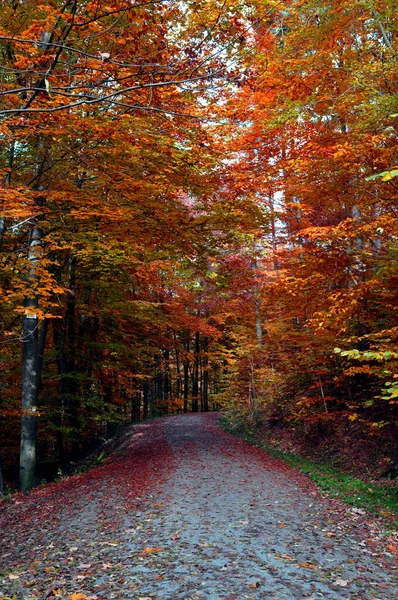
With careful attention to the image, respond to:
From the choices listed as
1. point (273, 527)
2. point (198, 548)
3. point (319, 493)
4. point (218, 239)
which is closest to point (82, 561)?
point (198, 548)

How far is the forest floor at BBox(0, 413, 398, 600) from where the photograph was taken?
14.0 feet

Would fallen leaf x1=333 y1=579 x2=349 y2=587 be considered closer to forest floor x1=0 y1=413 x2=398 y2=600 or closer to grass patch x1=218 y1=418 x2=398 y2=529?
forest floor x1=0 y1=413 x2=398 y2=600

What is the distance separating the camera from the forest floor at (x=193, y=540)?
4.25 m

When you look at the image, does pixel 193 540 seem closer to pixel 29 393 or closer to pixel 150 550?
pixel 150 550

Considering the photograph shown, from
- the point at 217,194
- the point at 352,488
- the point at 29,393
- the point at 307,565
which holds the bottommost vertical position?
the point at 352,488

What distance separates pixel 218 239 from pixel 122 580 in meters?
8.03

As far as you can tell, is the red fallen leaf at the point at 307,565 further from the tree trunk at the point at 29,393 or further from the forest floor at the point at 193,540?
the tree trunk at the point at 29,393

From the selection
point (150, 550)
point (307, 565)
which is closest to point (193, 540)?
point (150, 550)

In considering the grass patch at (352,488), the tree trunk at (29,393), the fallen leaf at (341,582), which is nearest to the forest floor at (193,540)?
the fallen leaf at (341,582)

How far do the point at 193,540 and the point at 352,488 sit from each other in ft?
14.6

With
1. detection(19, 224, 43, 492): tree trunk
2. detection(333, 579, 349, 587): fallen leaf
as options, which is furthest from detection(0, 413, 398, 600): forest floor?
detection(19, 224, 43, 492): tree trunk

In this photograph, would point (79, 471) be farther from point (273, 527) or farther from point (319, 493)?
point (273, 527)

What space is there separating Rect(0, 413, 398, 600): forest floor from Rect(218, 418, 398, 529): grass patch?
274mm

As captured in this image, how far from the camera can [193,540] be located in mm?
5496
